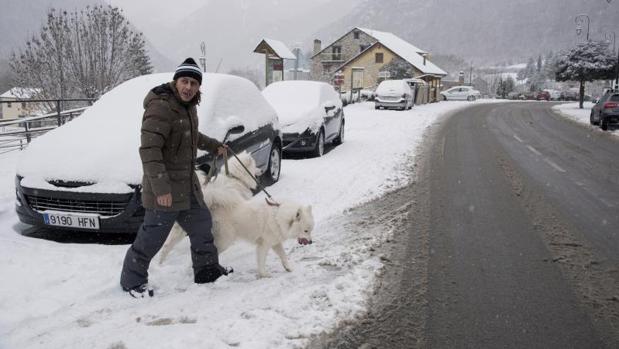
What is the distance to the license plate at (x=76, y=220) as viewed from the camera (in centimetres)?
491

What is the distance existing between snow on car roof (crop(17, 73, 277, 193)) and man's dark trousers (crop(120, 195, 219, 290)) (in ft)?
3.92

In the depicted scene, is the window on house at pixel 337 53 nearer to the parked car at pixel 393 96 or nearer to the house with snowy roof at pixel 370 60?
the house with snowy roof at pixel 370 60

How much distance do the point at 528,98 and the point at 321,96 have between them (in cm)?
6873

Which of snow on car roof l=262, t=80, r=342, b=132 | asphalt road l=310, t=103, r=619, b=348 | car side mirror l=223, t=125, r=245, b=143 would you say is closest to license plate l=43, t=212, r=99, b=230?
car side mirror l=223, t=125, r=245, b=143

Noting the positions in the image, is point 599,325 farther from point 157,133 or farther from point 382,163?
point 382,163

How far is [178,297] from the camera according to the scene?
3.91 meters

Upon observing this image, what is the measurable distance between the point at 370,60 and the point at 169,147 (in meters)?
59.0

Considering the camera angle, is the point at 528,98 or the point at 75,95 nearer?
the point at 75,95

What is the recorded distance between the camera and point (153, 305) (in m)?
3.78

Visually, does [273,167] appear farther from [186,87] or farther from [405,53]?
[405,53]

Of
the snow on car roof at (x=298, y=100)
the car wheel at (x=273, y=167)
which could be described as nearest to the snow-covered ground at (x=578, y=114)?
the snow on car roof at (x=298, y=100)

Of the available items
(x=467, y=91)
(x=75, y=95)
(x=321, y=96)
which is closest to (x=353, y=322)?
(x=321, y=96)

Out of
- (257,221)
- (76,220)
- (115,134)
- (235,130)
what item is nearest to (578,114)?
(235,130)

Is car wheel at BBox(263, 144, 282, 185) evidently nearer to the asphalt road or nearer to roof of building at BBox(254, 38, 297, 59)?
the asphalt road
